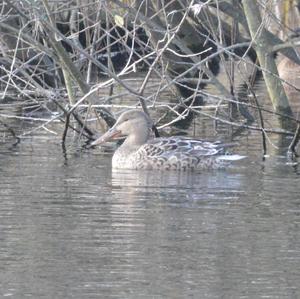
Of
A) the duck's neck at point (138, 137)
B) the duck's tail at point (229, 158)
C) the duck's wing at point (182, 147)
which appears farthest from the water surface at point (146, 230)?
the duck's neck at point (138, 137)

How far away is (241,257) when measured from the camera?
8.45m

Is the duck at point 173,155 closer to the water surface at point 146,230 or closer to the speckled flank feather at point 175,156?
the speckled flank feather at point 175,156

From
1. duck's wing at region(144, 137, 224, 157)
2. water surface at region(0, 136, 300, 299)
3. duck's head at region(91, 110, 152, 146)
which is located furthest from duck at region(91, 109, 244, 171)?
duck's head at region(91, 110, 152, 146)

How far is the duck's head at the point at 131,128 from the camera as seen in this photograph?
45.9ft

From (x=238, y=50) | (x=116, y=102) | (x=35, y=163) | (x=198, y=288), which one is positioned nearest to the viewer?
(x=198, y=288)

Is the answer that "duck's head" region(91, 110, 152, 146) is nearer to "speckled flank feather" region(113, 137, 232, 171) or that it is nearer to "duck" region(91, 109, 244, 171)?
"duck" region(91, 109, 244, 171)

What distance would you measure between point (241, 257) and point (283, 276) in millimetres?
549

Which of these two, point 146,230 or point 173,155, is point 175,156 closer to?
point 173,155

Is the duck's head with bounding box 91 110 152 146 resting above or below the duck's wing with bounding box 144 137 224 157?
above

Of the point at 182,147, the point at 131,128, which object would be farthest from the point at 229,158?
the point at 131,128

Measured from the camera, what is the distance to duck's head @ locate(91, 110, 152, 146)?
1398cm

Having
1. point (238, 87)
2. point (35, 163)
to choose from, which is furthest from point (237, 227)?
point (238, 87)

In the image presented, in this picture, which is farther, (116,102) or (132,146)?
(116,102)

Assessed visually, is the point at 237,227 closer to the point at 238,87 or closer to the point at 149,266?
the point at 149,266
